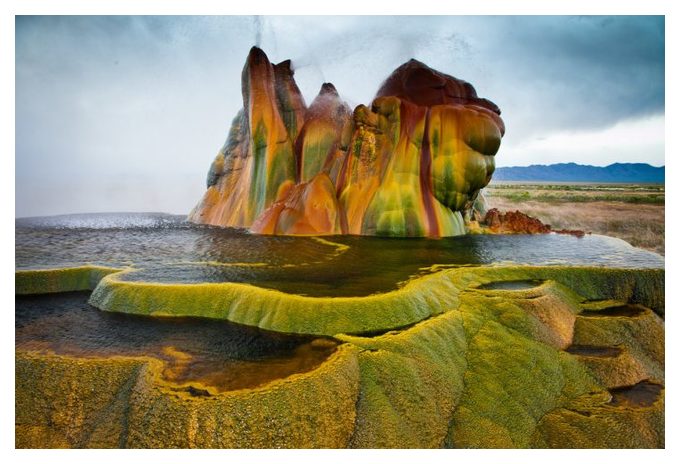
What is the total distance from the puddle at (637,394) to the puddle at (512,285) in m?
3.69

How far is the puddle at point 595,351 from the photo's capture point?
9477 mm

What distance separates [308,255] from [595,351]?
378 inches

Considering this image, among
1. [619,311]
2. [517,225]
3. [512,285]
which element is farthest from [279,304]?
[517,225]

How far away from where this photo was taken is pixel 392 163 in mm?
22359

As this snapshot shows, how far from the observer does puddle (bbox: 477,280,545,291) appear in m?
12.1

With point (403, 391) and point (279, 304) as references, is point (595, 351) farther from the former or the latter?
point (279, 304)

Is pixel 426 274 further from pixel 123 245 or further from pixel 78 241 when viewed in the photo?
pixel 78 241

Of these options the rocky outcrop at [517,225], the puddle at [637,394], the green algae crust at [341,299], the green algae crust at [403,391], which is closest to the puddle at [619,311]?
the green algae crust at [403,391]

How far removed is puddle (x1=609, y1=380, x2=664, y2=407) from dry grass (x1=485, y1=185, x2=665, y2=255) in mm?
8870

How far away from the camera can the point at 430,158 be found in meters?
22.1

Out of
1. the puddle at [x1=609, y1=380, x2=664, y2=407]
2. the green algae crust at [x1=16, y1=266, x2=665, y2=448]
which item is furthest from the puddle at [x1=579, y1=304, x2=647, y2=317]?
the puddle at [x1=609, y1=380, x2=664, y2=407]

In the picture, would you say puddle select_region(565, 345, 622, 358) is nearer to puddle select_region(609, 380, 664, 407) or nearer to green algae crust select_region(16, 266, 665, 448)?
green algae crust select_region(16, 266, 665, 448)

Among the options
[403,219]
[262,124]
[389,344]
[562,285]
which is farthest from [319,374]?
[262,124]

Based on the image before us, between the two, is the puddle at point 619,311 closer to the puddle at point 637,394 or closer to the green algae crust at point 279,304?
the puddle at point 637,394
